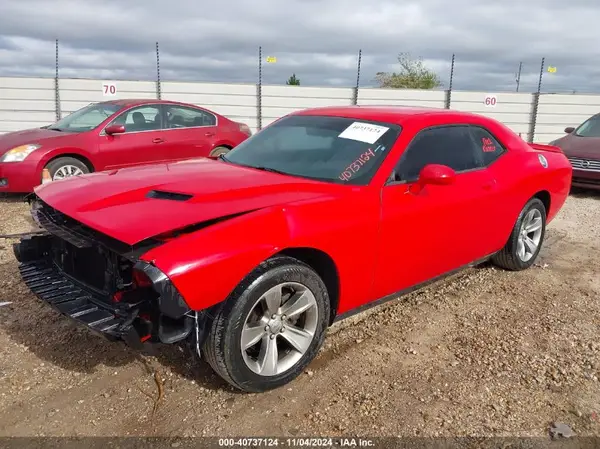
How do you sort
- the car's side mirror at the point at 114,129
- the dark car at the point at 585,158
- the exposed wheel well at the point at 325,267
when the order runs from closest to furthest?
the exposed wheel well at the point at 325,267
the car's side mirror at the point at 114,129
the dark car at the point at 585,158

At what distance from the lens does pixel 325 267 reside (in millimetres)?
2926

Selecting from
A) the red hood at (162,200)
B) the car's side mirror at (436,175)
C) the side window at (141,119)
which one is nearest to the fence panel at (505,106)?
the side window at (141,119)

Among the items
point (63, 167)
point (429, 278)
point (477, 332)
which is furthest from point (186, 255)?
point (63, 167)

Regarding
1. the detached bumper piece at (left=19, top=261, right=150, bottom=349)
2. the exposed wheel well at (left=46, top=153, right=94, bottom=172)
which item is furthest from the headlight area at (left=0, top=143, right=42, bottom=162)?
the detached bumper piece at (left=19, top=261, right=150, bottom=349)

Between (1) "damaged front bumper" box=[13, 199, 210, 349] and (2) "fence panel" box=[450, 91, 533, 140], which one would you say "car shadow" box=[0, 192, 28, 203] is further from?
(2) "fence panel" box=[450, 91, 533, 140]

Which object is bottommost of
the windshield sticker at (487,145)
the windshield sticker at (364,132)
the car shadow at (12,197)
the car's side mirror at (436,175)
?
the car shadow at (12,197)

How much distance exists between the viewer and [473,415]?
2607mm

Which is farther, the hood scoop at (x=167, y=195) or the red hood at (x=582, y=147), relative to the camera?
the red hood at (x=582, y=147)

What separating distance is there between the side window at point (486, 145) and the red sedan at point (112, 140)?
16.2ft

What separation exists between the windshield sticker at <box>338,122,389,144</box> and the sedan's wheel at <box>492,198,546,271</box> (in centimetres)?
176

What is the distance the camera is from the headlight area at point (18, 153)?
21.7ft

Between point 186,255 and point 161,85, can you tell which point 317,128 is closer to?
point 186,255

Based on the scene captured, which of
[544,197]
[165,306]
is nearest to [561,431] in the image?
[165,306]

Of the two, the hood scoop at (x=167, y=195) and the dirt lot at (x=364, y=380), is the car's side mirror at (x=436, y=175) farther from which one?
the hood scoop at (x=167, y=195)
